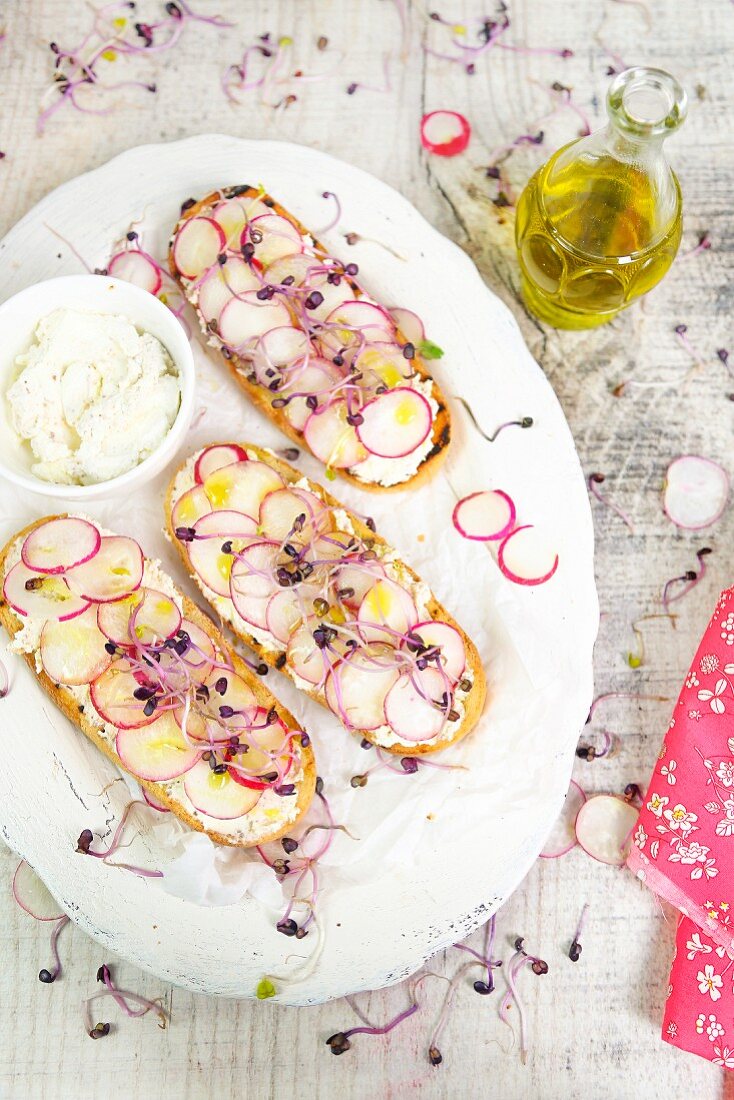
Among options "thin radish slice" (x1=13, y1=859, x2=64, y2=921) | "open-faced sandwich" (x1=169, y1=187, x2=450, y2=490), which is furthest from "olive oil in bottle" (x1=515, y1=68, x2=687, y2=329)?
"thin radish slice" (x1=13, y1=859, x2=64, y2=921)

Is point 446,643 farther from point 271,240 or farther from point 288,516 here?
point 271,240

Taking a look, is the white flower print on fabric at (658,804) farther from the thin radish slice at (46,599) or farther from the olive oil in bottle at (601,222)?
the thin radish slice at (46,599)

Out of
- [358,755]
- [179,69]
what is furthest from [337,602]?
[179,69]

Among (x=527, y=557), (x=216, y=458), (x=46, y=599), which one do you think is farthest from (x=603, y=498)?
(x=46, y=599)

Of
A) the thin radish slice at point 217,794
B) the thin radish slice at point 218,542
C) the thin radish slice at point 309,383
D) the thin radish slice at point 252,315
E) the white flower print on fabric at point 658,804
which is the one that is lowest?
the white flower print on fabric at point 658,804

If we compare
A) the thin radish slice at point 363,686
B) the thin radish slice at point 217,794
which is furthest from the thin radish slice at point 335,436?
the thin radish slice at point 217,794

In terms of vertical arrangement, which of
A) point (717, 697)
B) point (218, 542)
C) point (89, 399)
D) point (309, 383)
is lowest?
point (717, 697)

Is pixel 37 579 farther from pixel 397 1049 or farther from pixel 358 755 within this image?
pixel 397 1049
